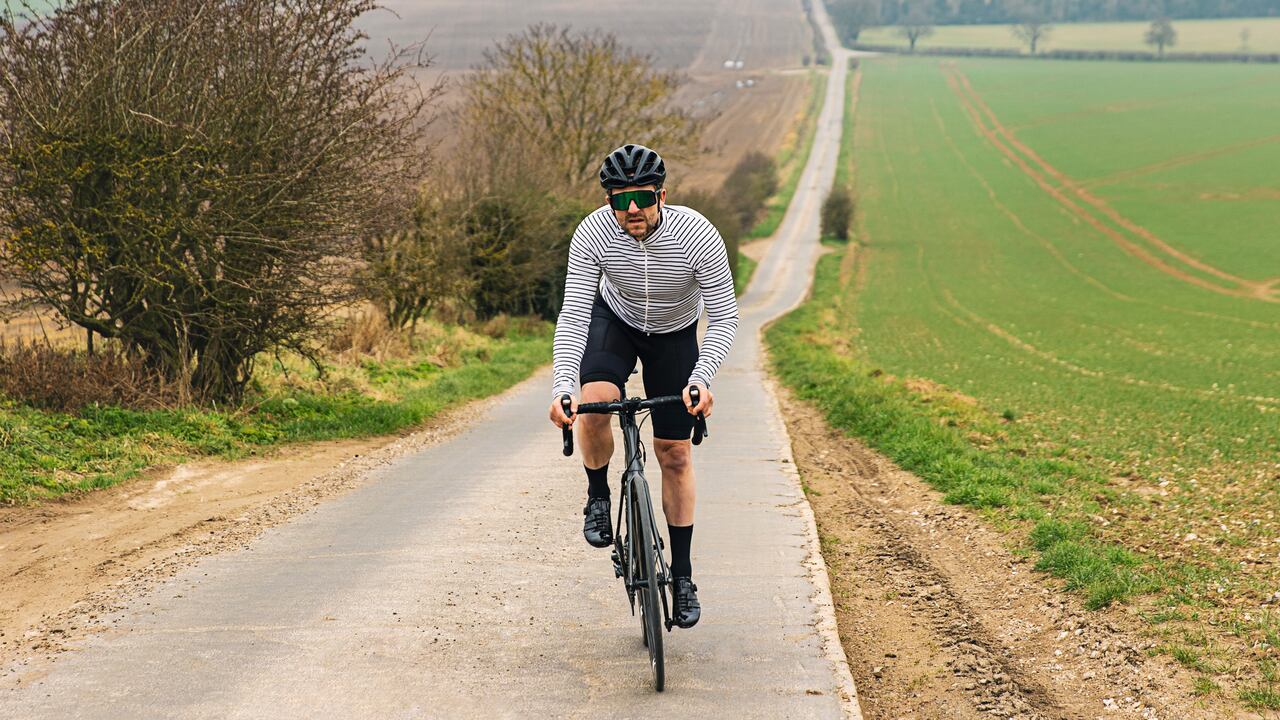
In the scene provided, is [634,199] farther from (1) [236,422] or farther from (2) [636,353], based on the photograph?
(1) [236,422]

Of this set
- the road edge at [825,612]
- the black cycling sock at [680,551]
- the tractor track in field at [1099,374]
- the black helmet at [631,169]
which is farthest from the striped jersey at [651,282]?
the tractor track in field at [1099,374]

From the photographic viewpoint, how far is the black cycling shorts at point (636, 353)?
5.29 metres

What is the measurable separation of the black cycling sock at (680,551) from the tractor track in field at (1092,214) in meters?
50.3

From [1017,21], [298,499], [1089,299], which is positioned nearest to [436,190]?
[298,499]

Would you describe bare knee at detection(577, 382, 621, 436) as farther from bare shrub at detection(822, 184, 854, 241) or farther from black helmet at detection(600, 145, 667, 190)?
bare shrub at detection(822, 184, 854, 241)

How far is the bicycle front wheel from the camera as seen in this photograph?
477 cm

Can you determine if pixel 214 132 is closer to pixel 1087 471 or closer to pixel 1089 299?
pixel 1087 471

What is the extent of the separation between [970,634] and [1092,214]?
77.0 meters

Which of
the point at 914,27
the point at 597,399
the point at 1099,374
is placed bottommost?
the point at 1099,374

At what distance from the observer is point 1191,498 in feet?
31.3

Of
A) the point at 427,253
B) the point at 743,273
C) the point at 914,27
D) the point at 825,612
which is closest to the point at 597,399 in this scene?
the point at 825,612

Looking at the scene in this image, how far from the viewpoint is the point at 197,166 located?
1193 cm

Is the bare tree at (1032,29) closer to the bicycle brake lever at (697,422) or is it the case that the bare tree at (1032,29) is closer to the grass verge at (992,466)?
the grass verge at (992,466)

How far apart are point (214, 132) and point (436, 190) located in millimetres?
14755
